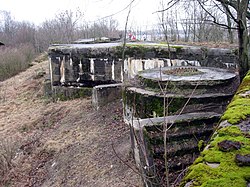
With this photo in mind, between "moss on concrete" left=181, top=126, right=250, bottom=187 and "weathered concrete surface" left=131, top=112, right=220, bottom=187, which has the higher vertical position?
"moss on concrete" left=181, top=126, right=250, bottom=187

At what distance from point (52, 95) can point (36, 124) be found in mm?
1942

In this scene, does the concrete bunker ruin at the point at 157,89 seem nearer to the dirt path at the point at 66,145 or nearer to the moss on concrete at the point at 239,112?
the moss on concrete at the point at 239,112

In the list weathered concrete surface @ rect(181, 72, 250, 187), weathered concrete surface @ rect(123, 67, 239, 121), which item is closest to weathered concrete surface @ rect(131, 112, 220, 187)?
weathered concrete surface @ rect(123, 67, 239, 121)

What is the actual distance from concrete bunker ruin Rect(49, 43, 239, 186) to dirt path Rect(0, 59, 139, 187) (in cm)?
60

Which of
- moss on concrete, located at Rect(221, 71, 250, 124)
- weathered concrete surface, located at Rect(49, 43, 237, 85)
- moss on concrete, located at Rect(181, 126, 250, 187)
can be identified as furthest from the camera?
weathered concrete surface, located at Rect(49, 43, 237, 85)

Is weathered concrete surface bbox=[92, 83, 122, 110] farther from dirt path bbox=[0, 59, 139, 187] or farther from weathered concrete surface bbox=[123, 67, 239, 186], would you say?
weathered concrete surface bbox=[123, 67, 239, 186]

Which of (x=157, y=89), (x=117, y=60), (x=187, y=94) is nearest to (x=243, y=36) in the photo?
(x=187, y=94)

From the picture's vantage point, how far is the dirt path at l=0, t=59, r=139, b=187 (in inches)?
249

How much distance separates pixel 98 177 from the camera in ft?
20.1

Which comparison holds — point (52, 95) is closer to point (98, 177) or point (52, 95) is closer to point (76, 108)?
point (76, 108)

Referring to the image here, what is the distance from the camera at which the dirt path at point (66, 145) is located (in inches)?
249

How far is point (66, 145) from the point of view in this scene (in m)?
8.13

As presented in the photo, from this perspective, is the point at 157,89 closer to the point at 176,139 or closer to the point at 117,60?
the point at 176,139

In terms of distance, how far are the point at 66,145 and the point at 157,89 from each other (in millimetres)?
3247
